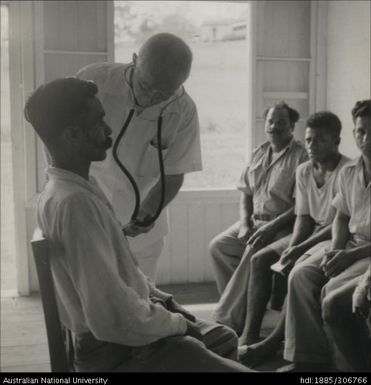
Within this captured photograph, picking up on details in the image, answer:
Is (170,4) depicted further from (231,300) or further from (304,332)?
(304,332)

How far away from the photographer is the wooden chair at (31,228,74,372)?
1195 mm

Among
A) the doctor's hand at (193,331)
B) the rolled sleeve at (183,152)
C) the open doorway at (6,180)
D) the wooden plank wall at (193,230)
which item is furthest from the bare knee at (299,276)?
the open doorway at (6,180)

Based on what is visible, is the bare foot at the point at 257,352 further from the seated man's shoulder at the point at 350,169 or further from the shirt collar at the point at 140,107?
the shirt collar at the point at 140,107

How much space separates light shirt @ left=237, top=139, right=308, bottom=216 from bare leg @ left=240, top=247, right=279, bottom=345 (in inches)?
13.6

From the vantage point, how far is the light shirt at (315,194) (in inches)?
117

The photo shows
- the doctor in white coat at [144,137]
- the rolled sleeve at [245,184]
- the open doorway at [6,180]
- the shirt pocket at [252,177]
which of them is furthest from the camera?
the open doorway at [6,180]

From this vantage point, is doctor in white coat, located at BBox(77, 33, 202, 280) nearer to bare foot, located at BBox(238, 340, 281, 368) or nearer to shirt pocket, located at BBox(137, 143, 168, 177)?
shirt pocket, located at BBox(137, 143, 168, 177)

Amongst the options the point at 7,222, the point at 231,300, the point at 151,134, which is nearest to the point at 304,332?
the point at 231,300

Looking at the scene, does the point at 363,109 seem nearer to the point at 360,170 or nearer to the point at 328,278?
the point at 360,170

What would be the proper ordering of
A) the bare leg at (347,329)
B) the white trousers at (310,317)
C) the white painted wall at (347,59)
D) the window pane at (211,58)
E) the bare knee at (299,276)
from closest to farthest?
1. the bare leg at (347,329)
2. the white trousers at (310,317)
3. the bare knee at (299,276)
4. the white painted wall at (347,59)
5. the window pane at (211,58)

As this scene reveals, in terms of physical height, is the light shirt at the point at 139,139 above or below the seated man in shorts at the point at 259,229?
above

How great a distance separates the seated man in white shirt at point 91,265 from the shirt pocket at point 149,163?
67 cm

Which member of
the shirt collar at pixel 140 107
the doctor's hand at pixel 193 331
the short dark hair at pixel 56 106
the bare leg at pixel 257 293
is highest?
the shirt collar at pixel 140 107

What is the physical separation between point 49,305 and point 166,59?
0.75m
